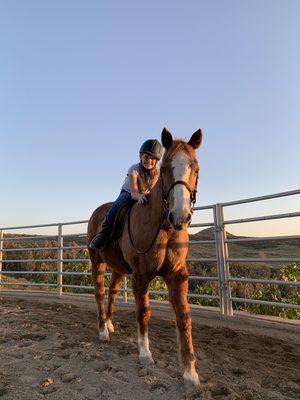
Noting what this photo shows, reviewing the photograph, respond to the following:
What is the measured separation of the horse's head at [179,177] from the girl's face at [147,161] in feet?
2.84

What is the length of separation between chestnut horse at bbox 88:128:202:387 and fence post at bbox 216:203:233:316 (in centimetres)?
264

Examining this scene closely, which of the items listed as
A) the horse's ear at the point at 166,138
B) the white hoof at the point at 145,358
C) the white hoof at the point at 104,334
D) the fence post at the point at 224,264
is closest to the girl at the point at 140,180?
the horse's ear at the point at 166,138

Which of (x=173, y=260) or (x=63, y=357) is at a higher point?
(x=173, y=260)

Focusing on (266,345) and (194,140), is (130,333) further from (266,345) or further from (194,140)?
(194,140)

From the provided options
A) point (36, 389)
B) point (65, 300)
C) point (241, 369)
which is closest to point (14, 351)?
point (36, 389)

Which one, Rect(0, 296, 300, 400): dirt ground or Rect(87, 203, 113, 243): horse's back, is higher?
Rect(87, 203, 113, 243): horse's back

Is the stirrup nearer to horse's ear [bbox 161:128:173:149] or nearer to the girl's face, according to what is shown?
the girl's face

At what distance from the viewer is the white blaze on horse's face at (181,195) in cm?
261

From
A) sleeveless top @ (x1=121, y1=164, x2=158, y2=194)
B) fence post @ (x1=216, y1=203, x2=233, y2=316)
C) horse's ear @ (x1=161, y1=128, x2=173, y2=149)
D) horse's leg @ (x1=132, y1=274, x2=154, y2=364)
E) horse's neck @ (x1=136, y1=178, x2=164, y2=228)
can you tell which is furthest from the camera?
fence post @ (x1=216, y1=203, x2=233, y2=316)

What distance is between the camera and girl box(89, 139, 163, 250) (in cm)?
394

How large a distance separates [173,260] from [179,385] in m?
1.04

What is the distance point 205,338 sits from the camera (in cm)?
458

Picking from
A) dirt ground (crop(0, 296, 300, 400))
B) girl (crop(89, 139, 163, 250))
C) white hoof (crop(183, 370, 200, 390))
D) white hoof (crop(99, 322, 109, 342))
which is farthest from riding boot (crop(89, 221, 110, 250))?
white hoof (crop(183, 370, 200, 390))

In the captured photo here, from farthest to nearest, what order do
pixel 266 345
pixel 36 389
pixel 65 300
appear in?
pixel 65 300, pixel 266 345, pixel 36 389
